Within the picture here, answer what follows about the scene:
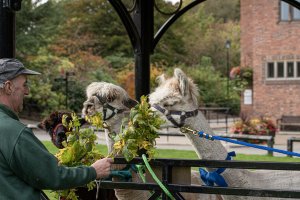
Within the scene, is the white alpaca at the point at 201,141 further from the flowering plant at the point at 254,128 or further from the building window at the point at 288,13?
the building window at the point at 288,13

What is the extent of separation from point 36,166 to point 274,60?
84.9 ft

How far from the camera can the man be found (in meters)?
2.85

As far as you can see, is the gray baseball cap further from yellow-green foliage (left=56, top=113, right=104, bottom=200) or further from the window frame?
the window frame

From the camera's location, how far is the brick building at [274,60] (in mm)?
27359

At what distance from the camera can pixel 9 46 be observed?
457 cm

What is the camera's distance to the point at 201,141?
522 cm

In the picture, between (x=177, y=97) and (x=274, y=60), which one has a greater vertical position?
(x=274, y=60)

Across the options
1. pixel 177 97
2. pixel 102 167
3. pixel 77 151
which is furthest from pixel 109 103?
pixel 102 167

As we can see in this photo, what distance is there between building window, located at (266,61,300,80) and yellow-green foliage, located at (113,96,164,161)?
24.2 meters

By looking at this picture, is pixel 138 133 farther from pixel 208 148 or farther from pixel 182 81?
pixel 182 81

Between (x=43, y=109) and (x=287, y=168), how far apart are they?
86.6 feet

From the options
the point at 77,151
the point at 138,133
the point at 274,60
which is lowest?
the point at 77,151

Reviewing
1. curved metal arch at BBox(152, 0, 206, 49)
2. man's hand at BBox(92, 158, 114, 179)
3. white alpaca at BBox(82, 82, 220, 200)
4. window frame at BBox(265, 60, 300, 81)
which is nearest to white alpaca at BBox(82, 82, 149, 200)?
white alpaca at BBox(82, 82, 220, 200)

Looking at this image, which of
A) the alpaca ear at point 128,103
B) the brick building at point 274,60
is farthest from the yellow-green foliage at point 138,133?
the brick building at point 274,60
